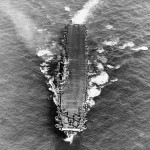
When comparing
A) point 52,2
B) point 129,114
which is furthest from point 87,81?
point 52,2

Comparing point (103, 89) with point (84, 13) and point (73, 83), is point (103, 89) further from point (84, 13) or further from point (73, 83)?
point (84, 13)

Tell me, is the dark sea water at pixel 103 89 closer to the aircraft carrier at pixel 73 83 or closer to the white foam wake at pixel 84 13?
the white foam wake at pixel 84 13

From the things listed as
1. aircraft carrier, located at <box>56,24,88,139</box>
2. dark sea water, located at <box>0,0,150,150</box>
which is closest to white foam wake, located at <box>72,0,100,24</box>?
dark sea water, located at <box>0,0,150,150</box>

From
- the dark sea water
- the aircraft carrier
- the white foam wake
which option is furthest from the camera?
the white foam wake

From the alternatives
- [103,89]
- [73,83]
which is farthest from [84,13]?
[73,83]

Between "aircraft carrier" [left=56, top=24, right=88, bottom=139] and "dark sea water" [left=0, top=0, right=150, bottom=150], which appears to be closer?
"aircraft carrier" [left=56, top=24, right=88, bottom=139]

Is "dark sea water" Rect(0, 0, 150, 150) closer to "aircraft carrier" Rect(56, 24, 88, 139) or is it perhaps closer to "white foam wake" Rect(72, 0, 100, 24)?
"white foam wake" Rect(72, 0, 100, 24)
